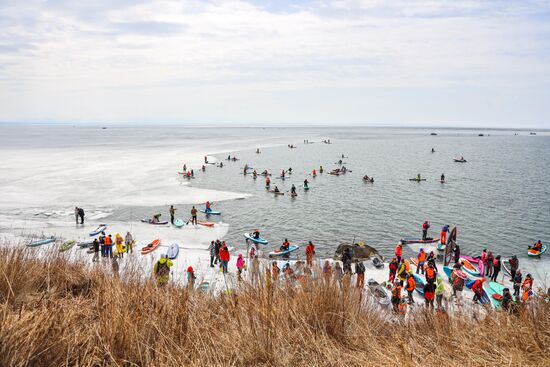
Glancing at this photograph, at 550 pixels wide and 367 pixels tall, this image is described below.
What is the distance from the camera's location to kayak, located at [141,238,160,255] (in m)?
18.1

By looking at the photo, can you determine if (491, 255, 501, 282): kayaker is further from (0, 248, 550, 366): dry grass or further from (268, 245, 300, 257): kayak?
(0, 248, 550, 366): dry grass

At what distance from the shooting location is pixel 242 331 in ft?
14.4

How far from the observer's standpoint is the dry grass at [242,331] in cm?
380

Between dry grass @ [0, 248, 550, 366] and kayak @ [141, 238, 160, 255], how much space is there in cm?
1244

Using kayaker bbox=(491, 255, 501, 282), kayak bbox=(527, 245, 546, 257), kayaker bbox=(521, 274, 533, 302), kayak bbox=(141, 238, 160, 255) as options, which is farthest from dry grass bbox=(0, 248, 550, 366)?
kayak bbox=(527, 245, 546, 257)

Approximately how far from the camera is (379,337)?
507 cm

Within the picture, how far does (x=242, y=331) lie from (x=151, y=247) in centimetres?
1548

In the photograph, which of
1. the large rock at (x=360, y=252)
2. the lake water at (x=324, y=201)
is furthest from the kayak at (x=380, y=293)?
the lake water at (x=324, y=201)

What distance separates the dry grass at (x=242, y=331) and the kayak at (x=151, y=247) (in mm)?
12436

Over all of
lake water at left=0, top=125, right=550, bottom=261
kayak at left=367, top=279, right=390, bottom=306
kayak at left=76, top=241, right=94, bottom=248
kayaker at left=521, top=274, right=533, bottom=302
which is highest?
kayaker at left=521, top=274, right=533, bottom=302

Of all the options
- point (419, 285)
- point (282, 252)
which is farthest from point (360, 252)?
point (419, 285)

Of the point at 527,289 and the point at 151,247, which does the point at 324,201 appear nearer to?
the point at 151,247

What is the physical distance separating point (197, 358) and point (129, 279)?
2461mm

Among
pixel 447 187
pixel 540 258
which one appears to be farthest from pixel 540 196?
pixel 540 258
